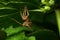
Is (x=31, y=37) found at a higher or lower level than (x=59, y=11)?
lower

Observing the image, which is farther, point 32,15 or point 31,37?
point 32,15

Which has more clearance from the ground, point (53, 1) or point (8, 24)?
point (53, 1)

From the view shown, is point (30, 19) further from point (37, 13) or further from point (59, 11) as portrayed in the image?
point (59, 11)

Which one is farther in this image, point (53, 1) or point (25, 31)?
point (25, 31)

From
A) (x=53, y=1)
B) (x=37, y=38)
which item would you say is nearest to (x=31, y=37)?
(x=37, y=38)

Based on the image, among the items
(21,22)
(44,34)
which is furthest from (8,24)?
(44,34)

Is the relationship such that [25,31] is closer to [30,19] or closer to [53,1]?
[30,19]

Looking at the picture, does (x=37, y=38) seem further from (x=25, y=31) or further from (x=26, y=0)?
(x=26, y=0)
